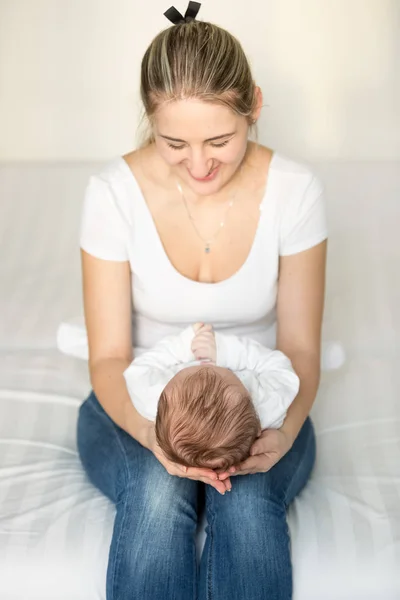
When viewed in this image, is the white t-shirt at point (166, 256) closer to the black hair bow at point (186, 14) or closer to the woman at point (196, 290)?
the woman at point (196, 290)

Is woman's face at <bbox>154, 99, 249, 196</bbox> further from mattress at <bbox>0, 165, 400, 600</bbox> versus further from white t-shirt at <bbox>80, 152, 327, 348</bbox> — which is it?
mattress at <bbox>0, 165, 400, 600</bbox>

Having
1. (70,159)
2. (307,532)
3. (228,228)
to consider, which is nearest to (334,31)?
(70,159)

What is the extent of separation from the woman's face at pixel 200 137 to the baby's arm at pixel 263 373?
0.32m

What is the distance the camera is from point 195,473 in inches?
56.9

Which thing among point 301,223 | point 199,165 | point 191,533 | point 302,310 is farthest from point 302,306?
point 191,533

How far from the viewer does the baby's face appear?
146 centimetres

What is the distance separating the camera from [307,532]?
155 cm

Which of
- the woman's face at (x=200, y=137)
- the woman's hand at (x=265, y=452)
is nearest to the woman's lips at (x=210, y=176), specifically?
the woman's face at (x=200, y=137)

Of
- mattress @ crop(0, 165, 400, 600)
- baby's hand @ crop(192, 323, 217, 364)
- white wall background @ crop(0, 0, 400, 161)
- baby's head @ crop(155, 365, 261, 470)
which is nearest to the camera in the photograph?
baby's head @ crop(155, 365, 261, 470)

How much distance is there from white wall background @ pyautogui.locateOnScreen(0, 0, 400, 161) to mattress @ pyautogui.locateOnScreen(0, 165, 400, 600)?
262 millimetres

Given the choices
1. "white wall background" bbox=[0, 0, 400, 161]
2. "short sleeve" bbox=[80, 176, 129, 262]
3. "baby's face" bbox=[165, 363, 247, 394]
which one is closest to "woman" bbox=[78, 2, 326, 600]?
"short sleeve" bbox=[80, 176, 129, 262]

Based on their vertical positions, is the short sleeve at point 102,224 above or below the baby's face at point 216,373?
above

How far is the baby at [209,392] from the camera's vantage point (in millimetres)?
1396

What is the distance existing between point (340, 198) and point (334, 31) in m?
0.63
